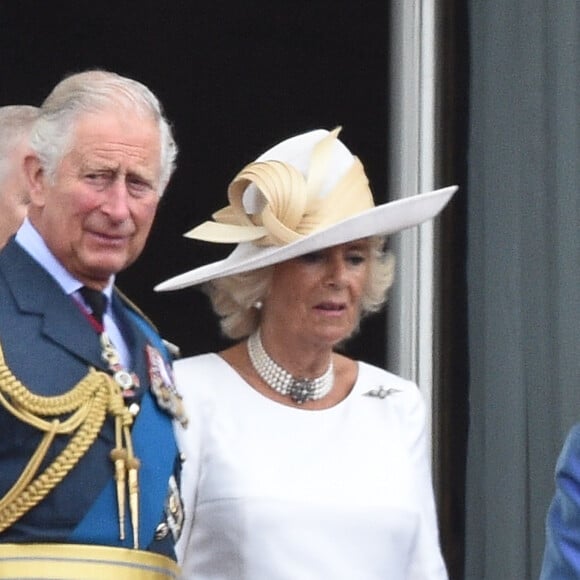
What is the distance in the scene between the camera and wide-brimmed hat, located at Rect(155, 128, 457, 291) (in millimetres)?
4352

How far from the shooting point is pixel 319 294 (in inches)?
172

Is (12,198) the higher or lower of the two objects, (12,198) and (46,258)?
the higher

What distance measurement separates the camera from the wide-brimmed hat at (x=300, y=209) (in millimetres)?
4352

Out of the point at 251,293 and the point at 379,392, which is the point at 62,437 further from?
the point at 379,392

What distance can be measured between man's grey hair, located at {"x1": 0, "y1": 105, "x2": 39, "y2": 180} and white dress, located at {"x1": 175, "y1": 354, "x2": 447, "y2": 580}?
21.7 inches

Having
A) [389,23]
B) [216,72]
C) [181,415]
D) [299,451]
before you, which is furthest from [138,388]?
[216,72]

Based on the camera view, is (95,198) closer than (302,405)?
Yes

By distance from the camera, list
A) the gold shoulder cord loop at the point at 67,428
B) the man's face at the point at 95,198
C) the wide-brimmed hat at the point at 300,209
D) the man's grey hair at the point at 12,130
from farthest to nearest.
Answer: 1. the man's grey hair at the point at 12,130
2. the wide-brimmed hat at the point at 300,209
3. the man's face at the point at 95,198
4. the gold shoulder cord loop at the point at 67,428

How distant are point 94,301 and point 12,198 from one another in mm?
790

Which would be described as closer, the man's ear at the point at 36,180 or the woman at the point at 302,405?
the man's ear at the point at 36,180

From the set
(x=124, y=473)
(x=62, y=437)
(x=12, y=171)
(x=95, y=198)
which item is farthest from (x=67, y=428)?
(x=12, y=171)

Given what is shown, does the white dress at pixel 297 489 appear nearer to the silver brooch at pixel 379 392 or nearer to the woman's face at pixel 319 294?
the silver brooch at pixel 379 392

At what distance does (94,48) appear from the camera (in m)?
6.16

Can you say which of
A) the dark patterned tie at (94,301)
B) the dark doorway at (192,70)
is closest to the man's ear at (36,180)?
the dark patterned tie at (94,301)
